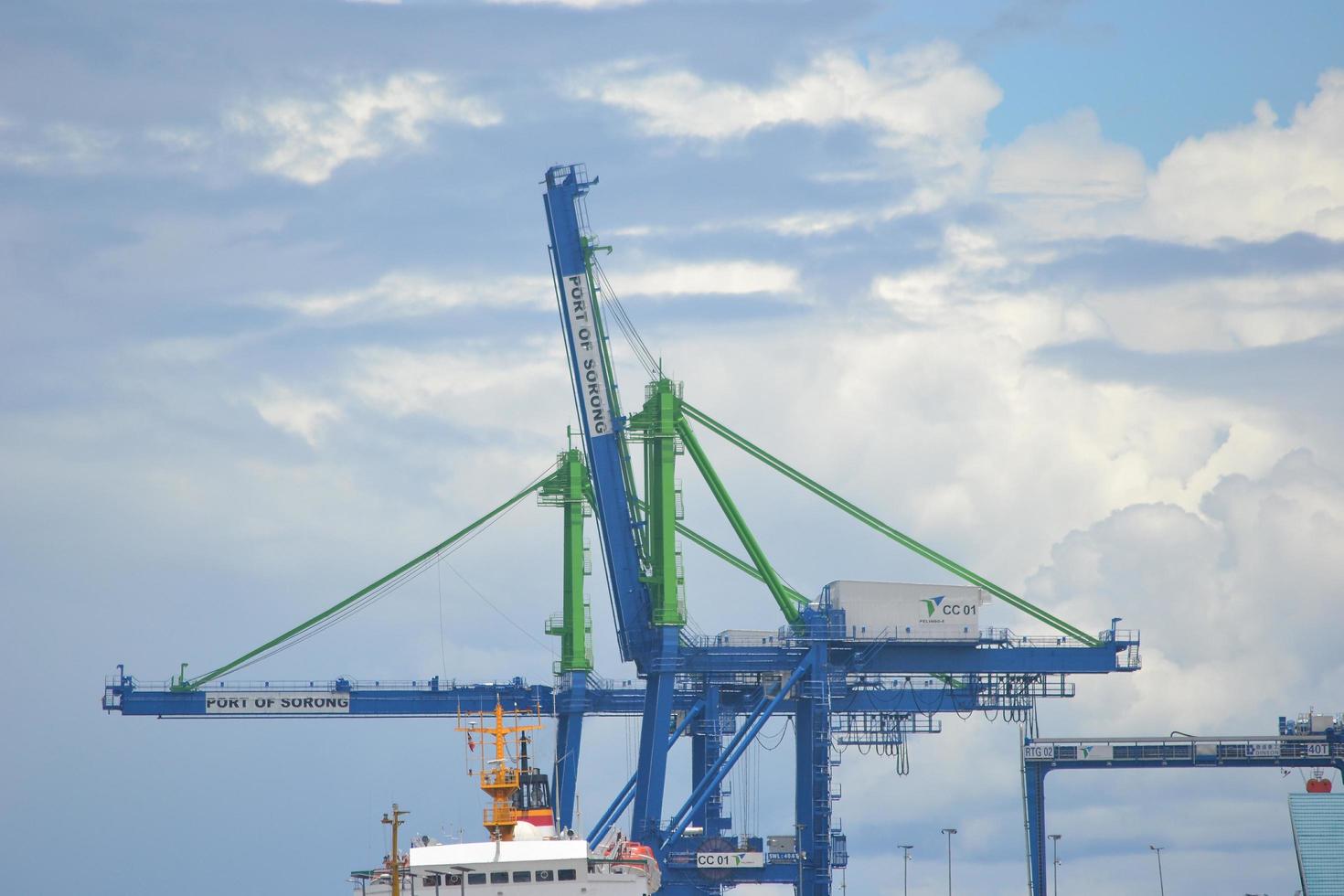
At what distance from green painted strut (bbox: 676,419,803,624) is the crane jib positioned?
328 cm

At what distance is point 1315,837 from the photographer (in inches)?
5020

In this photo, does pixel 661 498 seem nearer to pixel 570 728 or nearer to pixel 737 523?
pixel 737 523

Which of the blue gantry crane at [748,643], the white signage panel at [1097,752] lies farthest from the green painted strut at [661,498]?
the white signage panel at [1097,752]

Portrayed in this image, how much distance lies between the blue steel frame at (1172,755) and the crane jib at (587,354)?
110ft

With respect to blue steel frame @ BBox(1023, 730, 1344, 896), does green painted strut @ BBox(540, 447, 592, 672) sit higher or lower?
higher

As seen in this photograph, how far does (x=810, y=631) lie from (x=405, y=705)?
934 inches

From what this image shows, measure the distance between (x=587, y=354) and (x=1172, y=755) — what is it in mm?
41427

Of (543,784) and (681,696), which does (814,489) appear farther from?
(543,784)

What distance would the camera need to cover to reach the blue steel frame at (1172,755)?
10950cm

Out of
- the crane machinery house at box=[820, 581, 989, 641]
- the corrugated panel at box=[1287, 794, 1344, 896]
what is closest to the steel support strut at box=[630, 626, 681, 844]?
the crane machinery house at box=[820, 581, 989, 641]

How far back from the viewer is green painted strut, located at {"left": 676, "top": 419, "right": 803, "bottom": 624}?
89.1 metres

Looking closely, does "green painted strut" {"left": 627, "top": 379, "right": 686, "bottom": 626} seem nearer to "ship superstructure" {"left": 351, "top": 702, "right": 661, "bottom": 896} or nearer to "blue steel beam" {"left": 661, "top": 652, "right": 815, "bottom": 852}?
"blue steel beam" {"left": 661, "top": 652, "right": 815, "bottom": 852}

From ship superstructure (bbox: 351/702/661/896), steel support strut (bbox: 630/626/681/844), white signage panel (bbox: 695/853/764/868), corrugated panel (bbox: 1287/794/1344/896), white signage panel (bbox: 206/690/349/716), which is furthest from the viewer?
corrugated panel (bbox: 1287/794/1344/896)

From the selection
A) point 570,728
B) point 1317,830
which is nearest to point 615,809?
point 570,728
